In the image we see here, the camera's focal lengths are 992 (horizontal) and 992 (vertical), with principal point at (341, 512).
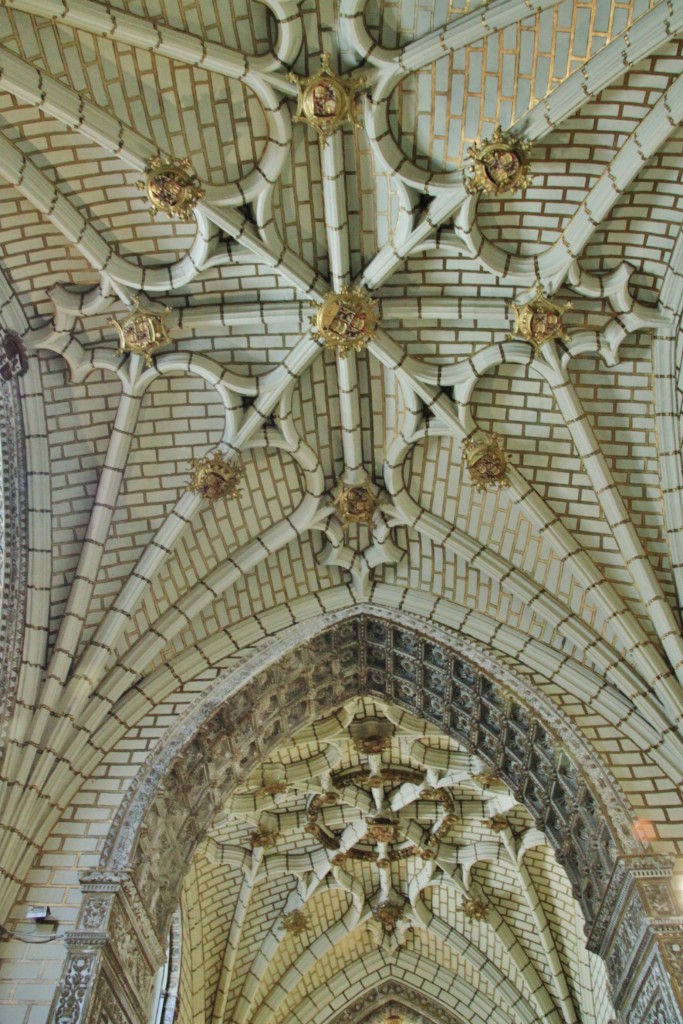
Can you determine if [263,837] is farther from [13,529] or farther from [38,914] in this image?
[13,529]

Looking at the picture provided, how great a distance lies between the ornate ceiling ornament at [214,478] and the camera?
14117 millimetres

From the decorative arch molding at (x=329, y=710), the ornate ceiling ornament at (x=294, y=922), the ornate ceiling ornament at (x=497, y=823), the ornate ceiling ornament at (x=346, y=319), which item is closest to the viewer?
the decorative arch molding at (x=329, y=710)

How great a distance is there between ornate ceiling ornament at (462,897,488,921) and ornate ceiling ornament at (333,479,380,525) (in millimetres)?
10140

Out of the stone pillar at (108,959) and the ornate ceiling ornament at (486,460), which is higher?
the ornate ceiling ornament at (486,460)

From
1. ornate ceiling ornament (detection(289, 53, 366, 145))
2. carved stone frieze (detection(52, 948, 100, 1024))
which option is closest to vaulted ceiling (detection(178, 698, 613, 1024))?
carved stone frieze (detection(52, 948, 100, 1024))

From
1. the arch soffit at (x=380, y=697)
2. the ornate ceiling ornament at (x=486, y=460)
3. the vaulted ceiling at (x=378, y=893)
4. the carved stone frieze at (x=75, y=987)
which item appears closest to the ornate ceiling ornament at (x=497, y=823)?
the vaulted ceiling at (x=378, y=893)

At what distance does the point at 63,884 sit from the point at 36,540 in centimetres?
440

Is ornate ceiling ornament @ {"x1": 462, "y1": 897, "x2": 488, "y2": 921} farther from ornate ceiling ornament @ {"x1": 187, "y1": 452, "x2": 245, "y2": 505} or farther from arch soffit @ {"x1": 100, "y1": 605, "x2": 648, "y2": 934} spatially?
ornate ceiling ornament @ {"x1": 187, "y1": 452, "x2": 245, "y2": 505}

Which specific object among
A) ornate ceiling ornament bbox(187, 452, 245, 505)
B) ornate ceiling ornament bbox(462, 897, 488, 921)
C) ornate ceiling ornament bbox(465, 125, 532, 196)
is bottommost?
ornate ceiling ornament bbox(462, 897, 488, 921)

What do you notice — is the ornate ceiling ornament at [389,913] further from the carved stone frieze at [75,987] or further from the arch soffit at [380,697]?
the carved stone frieze at [75,987]

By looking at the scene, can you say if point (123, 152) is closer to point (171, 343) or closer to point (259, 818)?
point (171, 343)

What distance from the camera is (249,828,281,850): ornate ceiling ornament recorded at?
787 inches

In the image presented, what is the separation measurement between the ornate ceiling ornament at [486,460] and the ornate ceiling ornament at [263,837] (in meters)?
9.66

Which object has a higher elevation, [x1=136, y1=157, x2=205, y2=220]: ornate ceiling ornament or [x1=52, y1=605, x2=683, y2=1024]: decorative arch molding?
[x1=136, y1=157, x2=205, y2=220]: ornate ceiling ornament
